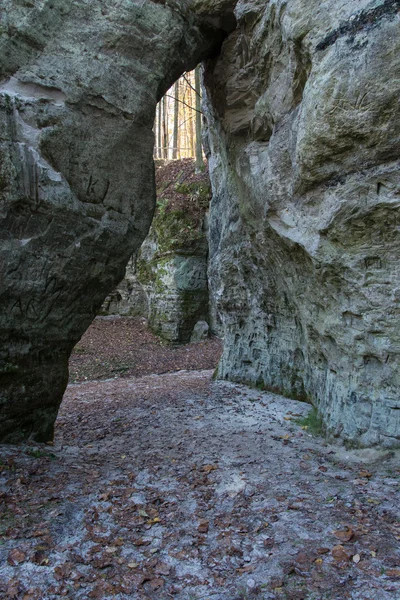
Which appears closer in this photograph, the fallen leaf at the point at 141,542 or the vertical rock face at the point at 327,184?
the fallen leaf at the point at 141,542

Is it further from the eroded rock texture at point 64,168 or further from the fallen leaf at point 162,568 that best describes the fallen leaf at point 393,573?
the eroded rock texture at point 64,168

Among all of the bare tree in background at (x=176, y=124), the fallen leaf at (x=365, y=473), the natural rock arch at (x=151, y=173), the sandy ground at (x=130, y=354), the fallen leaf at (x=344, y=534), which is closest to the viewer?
the fallen leaf at (x=344, y=534)

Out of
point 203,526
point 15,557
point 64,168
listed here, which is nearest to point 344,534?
point 203,526

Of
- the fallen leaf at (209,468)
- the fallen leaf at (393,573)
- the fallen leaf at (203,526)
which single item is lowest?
the fallen leaf at (203,526)

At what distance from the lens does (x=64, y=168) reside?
18.5 feet

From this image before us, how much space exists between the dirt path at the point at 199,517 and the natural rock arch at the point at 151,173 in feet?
2.69

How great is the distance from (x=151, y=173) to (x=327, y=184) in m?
2.43

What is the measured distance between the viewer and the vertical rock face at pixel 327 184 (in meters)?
4.93

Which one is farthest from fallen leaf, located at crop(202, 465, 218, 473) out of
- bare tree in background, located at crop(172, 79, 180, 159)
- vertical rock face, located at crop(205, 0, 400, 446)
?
bare tree in background, located at crop(172, 79, 180, 159)

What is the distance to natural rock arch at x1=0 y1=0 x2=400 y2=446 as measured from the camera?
200 inches

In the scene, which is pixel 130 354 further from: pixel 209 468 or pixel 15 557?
pixel 15 557

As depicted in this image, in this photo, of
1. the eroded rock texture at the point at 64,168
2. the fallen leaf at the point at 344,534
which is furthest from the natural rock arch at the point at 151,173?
the fallen leaf at the point at 344,534

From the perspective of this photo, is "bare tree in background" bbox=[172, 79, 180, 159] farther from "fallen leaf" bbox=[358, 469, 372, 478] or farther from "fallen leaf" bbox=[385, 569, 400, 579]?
"fallen leaf" bbox=[385, 569, 400, 579]

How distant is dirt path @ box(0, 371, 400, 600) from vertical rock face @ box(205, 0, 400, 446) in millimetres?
1059
